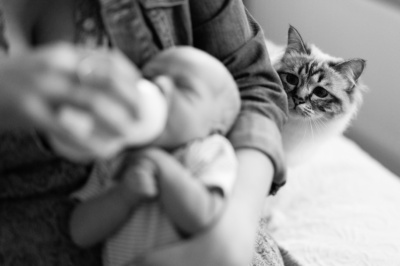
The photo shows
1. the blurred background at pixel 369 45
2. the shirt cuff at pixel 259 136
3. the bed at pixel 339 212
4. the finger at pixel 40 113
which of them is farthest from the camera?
the blurred background at pixel 369 45

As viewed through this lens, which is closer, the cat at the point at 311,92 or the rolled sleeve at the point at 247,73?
the rolled sleeve at the point at 247,73

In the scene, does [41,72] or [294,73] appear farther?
[294,73]

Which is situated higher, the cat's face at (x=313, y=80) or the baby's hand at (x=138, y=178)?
the baby's hand at (x=138, y=178)

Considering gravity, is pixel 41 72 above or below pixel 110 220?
above

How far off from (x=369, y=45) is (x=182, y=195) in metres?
1.20

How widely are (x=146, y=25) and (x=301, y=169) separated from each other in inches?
30.7

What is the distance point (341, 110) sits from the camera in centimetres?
125

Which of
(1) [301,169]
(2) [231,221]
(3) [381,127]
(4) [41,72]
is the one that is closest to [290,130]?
(1) [301,169]

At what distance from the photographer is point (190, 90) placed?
53 cm

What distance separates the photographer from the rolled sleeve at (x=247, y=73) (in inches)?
25.6

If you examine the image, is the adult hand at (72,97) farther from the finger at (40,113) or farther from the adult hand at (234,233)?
the adult hand at (234,233)

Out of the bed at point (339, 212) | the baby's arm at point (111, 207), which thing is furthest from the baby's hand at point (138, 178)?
the bed at point (339, 212)

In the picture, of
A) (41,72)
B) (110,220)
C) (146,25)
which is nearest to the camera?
(41,72)

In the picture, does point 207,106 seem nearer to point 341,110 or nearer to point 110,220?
point 110,220
